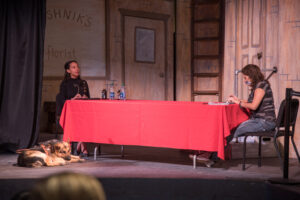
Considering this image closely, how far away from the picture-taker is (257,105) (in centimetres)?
412

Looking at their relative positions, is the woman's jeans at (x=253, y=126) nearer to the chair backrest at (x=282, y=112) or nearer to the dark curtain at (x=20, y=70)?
the chair backrest at (x=282, y=112)

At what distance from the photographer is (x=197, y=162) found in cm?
463

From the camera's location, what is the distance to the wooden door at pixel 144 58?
7523mm

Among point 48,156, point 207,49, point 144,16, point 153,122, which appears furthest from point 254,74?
point 144,16

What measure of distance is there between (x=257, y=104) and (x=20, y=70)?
3.26m

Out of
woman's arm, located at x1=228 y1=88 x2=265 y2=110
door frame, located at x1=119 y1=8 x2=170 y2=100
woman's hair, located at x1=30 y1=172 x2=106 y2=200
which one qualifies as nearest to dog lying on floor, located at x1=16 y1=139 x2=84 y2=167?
woman's arm, located at x1=228 y1=88 x2=265 y2=110

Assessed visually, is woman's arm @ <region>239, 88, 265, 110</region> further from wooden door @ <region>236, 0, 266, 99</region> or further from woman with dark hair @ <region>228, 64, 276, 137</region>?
wooden door @ <region>236, 0, 266, 99</region>

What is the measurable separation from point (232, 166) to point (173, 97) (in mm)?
3643

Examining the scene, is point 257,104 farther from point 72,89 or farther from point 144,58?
point 144,58

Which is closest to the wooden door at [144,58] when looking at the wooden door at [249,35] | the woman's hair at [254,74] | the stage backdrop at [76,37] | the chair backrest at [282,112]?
the stage backdrop at [76,37]

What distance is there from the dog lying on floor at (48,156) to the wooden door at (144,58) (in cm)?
319

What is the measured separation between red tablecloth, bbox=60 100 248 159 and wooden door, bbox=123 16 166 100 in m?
2.98

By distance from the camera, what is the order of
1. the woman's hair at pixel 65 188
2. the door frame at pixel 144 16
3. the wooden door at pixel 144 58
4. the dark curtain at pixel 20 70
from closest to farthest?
1. the woman's hair at pixel 65 188
2. the dark curtain at pixel 20 70
3. the door frame at pixel 144 16
4. the wooden door at pixel 144 58

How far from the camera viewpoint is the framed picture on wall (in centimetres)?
762
